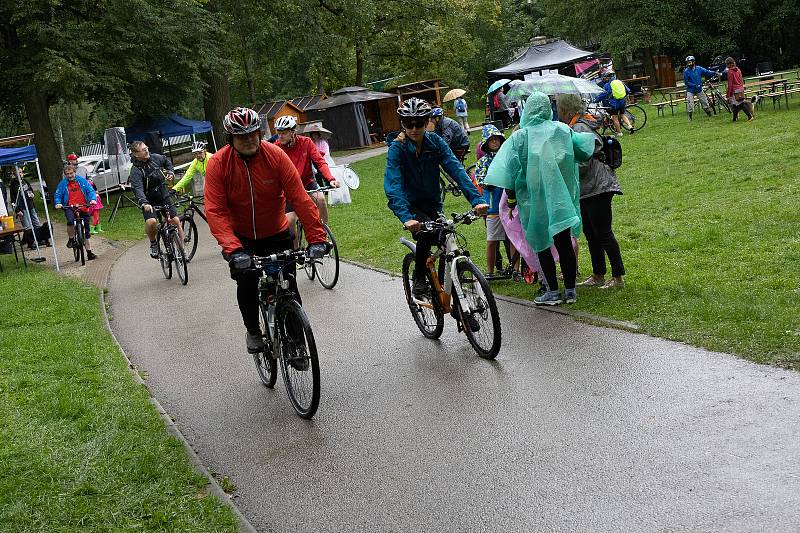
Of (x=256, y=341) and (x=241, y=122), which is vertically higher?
(x=241, y=122)

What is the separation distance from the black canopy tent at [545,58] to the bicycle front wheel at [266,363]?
28.4 m

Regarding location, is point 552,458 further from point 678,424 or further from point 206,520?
point 206,520

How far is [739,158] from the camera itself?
55.7 feet

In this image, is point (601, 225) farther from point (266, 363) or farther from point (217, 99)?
point (217, 99)

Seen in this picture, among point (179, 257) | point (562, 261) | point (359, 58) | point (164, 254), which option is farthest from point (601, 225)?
point (359, 58)

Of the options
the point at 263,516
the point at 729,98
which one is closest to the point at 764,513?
the point at 263,516

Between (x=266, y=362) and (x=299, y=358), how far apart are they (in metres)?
1.09

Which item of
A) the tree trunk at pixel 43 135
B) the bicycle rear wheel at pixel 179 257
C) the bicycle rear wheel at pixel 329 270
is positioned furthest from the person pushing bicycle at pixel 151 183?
the tree trunk at pixel 43 135

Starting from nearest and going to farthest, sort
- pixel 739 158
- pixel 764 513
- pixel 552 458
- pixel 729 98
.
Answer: pixel 764 513
pixel 552 458
pixel 739 158
pixel 729 98

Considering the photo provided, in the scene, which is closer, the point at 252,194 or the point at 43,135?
the point at 252,194

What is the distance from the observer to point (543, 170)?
328 inches

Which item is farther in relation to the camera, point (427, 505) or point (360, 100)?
point (360, 100)

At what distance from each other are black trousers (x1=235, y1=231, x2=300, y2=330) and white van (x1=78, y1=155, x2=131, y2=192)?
31.6 m

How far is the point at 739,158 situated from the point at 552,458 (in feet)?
43.3
